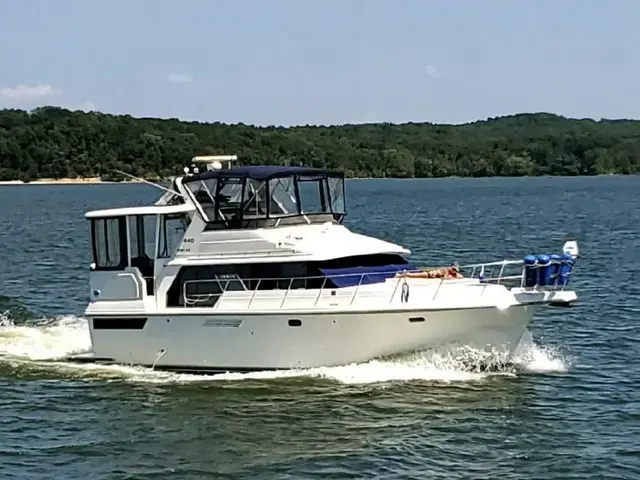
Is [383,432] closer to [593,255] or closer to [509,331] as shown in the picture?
[509,331]

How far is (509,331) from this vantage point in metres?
18.9

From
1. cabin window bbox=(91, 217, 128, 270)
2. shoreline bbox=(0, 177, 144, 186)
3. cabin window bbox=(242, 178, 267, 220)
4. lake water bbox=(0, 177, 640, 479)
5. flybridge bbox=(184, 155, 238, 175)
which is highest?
flybridge bbox=(184, 155, 238, 175)

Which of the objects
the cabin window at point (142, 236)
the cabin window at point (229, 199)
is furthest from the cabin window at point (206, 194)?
the cabin window at point (142, 236)

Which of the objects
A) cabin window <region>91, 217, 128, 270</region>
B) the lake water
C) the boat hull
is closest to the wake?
the lake water

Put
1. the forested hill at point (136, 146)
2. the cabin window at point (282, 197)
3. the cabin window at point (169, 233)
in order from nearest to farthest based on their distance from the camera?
the cabin window at point (282, 197)
the cabin window at point (169, 233)
the forested hill at point (136, 146)

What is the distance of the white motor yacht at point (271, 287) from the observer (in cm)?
1872

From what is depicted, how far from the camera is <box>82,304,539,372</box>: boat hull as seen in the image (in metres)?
18.7

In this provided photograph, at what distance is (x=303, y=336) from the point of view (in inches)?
750

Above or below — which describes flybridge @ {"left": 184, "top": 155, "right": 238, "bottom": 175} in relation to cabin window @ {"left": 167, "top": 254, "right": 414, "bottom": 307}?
above

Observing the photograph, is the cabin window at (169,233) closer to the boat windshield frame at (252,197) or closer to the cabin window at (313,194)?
the boat windshield frame at (252,197)

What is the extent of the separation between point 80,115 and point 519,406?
17354cm

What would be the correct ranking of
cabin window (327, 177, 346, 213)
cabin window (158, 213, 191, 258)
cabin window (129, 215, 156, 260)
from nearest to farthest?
cabin window (158, 213, 191, 258), cabin window (129, 215, 156, 260), cabin window (327, 177, 346, 213)

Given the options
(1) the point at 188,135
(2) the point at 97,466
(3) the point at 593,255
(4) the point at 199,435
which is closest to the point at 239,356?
(4) the point at 199,435

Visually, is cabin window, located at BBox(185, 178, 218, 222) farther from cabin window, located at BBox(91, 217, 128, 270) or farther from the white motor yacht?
cabin window, located at BBox(91, 217, 128, 270)
